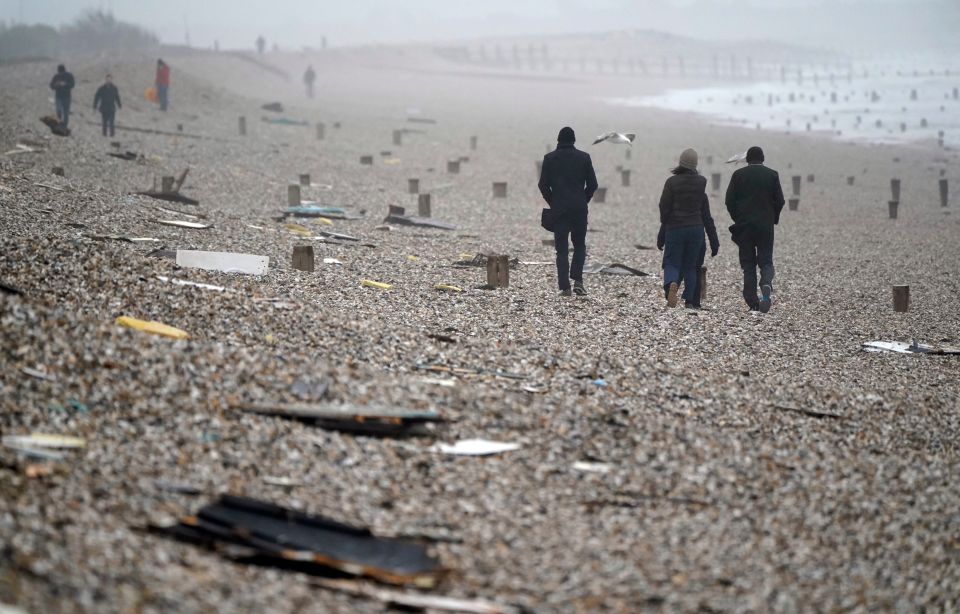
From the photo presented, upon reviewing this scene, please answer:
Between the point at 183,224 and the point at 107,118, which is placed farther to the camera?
the point at 107,118

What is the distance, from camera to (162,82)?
121 ft

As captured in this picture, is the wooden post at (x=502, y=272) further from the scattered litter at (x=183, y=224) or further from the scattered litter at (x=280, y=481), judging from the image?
the scattered litter at (x=280, y=481)

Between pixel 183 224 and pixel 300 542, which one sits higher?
pixel 183 224

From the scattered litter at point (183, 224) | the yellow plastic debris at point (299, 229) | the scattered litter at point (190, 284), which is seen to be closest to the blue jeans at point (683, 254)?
the scattered litter at point (190, 284)

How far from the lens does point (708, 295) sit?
45.3 feet

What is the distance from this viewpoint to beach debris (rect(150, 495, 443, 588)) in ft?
17.7

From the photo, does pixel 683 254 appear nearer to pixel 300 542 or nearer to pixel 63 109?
pixel 300 542

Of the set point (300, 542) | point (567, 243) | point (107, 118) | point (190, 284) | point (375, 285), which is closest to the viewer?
point (300, 542)

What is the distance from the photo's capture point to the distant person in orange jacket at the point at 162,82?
3697 centimetres

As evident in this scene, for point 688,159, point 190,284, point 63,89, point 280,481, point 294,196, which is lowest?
point 280,481

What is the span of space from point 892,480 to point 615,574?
8.37 feet

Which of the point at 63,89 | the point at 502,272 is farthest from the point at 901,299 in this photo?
the point at 63,89

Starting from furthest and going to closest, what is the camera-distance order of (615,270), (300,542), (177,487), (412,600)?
(615,270) → (177,487) → (300,542) → (412,600)

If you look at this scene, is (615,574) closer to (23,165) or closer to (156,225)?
(156,225)
